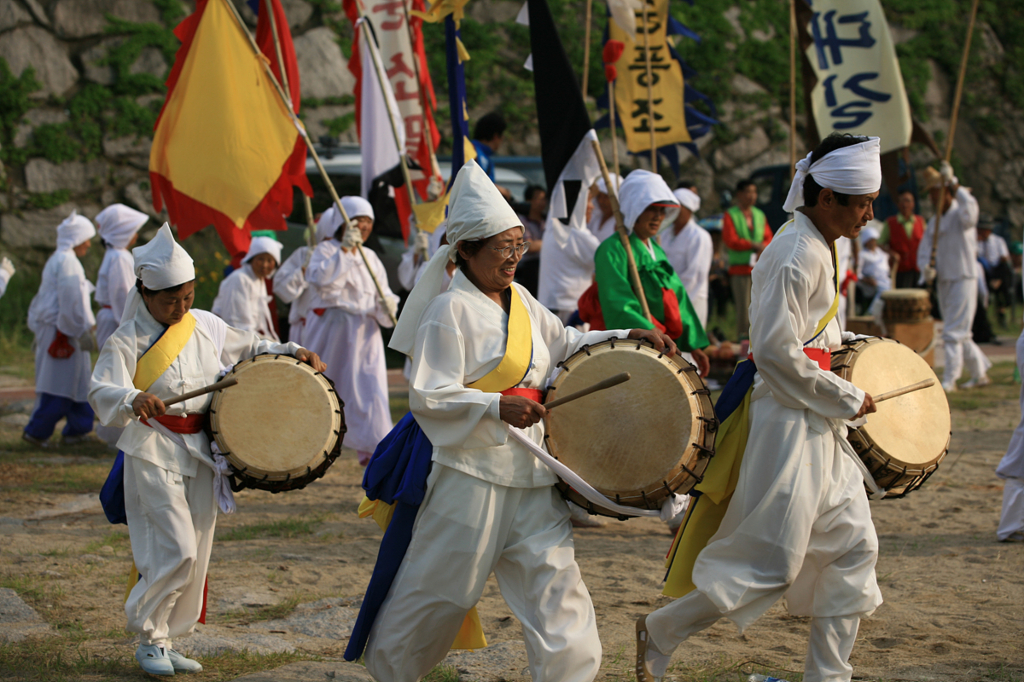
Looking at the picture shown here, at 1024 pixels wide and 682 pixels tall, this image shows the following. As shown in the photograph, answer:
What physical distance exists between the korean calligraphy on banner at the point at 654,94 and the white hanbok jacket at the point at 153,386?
5.94 m

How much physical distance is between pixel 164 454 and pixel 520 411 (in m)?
1.63

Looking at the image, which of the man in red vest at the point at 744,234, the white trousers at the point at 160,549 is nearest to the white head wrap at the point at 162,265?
the white trousers at the point at 160,549

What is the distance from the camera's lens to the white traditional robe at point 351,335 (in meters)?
7.49

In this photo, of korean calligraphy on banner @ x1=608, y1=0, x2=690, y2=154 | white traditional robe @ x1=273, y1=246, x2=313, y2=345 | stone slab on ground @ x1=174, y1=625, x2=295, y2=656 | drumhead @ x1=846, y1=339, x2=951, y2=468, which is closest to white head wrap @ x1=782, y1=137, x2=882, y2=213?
drumhead @ x1=846, y1=339, x2=951, y2=468

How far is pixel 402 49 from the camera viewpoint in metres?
8.25

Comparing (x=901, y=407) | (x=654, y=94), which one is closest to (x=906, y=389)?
(x=901, y=407)

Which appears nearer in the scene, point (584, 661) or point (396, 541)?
point (584, 661)

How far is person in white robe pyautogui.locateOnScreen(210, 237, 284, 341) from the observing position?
7957 mm

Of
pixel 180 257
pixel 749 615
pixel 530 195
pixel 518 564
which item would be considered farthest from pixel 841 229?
pixel 530 195

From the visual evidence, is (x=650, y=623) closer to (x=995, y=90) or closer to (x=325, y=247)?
(x=325, y=247)

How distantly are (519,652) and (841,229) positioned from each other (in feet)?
6.78

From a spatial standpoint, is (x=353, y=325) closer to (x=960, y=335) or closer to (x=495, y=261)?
(x=495, y=261)

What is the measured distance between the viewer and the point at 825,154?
3.47m

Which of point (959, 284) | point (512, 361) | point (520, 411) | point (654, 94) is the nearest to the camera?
point (520, 411)
